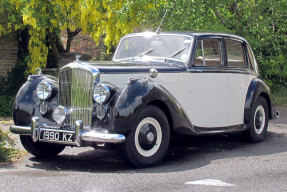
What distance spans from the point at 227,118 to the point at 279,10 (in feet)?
24.1

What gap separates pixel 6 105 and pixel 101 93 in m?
10.9

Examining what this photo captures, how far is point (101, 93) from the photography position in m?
6.14

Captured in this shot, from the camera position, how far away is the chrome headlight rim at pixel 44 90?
6.71m

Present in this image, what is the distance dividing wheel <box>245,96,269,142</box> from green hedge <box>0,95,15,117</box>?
9.22 meters

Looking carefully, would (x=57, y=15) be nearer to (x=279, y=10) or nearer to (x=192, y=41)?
(x=279, y=10)

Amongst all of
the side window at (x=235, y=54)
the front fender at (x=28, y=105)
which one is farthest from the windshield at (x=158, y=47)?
the front fender at (x=28, y=105)

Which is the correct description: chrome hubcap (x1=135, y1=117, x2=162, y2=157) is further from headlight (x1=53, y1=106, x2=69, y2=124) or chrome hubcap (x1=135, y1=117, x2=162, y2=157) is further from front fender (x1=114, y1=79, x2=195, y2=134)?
headlight (x1=53, y1=106, x2=69, y2=124)

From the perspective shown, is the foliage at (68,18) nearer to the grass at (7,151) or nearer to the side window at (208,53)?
the side window at (208,53)

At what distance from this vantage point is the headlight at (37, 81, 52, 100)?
22.0 ft

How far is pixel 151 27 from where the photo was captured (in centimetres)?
1420

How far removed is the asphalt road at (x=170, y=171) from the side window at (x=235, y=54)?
1345 millimetres

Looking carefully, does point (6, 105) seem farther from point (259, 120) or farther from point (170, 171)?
point (170, 171)

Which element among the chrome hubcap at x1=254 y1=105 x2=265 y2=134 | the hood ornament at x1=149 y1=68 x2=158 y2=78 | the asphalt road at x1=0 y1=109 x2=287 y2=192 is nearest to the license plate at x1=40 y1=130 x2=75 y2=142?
the asphalt road at x1=0 y1=109 x2=287 y2=192

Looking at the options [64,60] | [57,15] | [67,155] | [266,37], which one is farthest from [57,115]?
[64,60]
